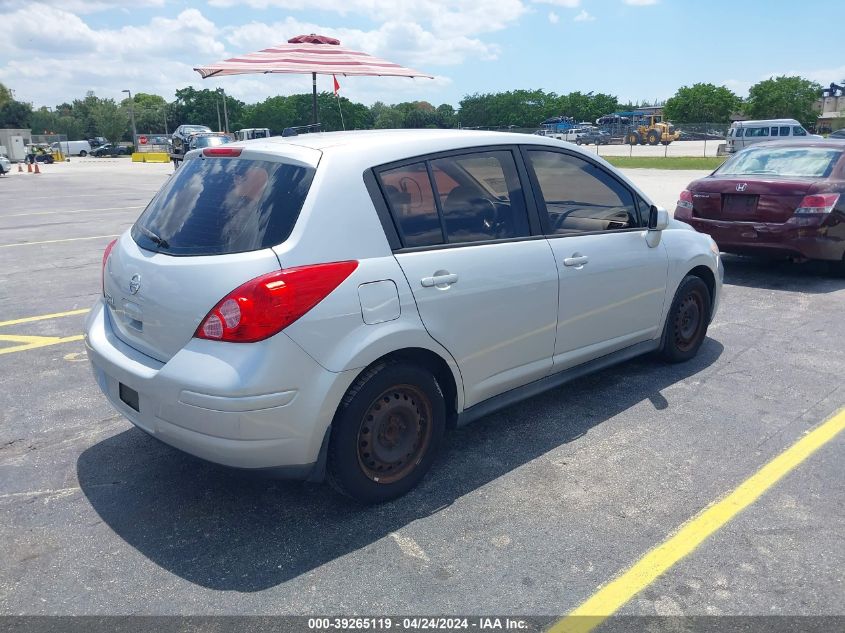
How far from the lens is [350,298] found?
2.92 m

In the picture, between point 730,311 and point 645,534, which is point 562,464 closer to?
point 645,534

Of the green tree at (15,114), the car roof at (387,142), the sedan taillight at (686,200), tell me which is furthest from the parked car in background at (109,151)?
the car roof at (387,142)

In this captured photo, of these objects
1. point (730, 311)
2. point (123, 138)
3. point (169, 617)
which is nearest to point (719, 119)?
point (123, 138)

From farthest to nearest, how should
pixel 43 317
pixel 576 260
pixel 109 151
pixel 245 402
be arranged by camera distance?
pixel 109 151
pixel 43 317
pixel 576 260
pixel 245 402

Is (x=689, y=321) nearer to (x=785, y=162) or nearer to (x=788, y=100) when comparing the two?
(x=785, y=162)

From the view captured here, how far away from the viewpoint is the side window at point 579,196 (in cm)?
396

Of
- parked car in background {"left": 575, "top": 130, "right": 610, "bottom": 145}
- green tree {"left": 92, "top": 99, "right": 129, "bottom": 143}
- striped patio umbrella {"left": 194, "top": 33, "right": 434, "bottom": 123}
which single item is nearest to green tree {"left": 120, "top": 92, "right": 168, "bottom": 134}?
green tree {"left": 92, "top": 99, "right": 129, "bottom": 143}

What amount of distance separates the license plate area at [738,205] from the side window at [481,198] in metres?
4.83

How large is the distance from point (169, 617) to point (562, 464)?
2.04 metres

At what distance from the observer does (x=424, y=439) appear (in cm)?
337

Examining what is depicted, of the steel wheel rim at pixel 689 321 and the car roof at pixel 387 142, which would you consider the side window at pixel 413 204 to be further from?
the steel wheel rim at pixel 689 321

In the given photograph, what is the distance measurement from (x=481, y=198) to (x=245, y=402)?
5.45 feet

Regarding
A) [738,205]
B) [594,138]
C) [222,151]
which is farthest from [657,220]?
[594,138]

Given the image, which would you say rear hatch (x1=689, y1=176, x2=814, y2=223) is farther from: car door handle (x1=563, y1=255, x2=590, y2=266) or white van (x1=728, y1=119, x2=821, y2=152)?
white van (x1=728, y1=119, x2=821, y2=152)
